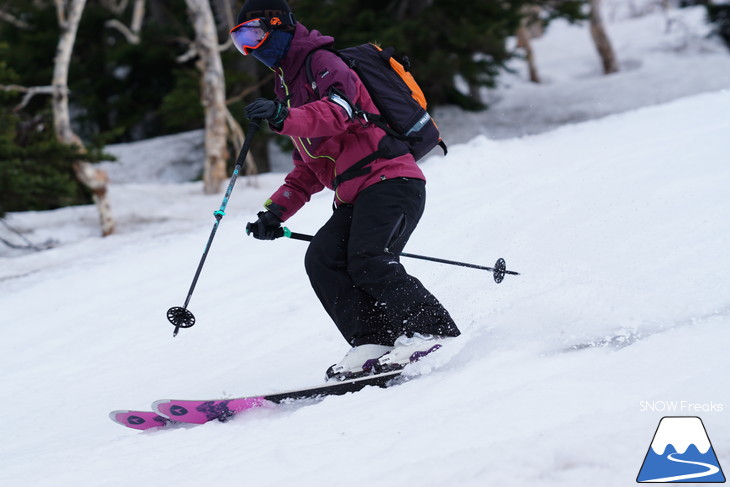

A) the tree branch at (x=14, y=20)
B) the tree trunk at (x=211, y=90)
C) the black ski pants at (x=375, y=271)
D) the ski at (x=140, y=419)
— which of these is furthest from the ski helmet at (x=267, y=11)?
the tree branch at (x=14, y=20)

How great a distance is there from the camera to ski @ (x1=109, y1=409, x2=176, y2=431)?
12.9 ft

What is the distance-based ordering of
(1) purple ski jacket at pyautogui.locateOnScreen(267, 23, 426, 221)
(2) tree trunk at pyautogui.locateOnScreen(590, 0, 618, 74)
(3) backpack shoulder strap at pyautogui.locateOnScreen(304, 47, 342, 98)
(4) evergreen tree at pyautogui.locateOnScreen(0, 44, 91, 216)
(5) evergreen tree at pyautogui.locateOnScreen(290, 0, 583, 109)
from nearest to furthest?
1. (1) purple ski jacket at pyautogui.locateOnScreen(267, 23, 426, 221)
2. (3) backpack shoulder strap at pyautogui.locateOnScreen(304, 47, 342, 98)
3. (4) evergreen tree at pyautogui.locateOnScreen(0, 44, 91, 216)
4. (5) evergreen tree at pyautogui.locateOnScreen(290, 0, 583, 109)
5. (2) tree trunk at pyautogui.locateOnScreen(590, 0, 618, 74)

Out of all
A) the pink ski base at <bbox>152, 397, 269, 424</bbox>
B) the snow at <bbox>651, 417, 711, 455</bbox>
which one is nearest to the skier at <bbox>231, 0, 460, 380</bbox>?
the pink ski base at <bbox>152, 397, 269, 424</bbox>

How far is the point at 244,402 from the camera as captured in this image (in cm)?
386

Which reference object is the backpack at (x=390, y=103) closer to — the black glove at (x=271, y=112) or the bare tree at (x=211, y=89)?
the black glove at (x=271, y=112)

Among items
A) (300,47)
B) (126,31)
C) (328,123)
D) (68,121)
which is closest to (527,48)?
(126,31)

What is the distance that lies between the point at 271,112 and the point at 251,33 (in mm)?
649

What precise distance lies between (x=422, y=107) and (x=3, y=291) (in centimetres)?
555

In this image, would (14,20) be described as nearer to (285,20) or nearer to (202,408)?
(285,20)

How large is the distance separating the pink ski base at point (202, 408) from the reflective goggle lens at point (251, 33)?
5.92 feet

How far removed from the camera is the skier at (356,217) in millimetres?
3697

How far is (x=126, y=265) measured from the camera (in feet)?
26.0

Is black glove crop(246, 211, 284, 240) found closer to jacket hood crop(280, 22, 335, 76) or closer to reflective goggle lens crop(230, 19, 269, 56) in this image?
jacket hood crop(280, 22, 335, 76)

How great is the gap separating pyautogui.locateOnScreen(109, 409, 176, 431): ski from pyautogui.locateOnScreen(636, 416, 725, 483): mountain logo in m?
2.46
